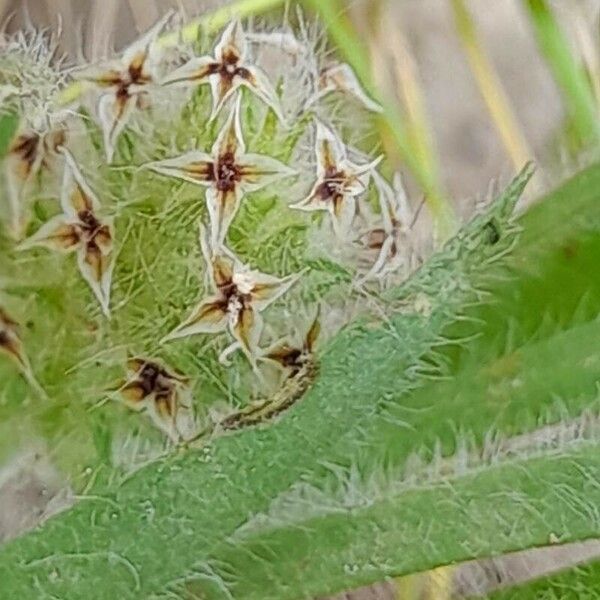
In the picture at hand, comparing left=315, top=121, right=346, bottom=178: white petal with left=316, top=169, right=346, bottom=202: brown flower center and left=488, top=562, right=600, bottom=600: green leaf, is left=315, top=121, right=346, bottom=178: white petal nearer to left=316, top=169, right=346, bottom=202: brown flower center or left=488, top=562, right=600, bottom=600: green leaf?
left=316, top=169, right=346, bottom=202: brown flower center

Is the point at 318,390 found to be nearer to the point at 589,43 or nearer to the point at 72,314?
the point at 72,314

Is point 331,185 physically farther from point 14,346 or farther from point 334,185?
point 14,346

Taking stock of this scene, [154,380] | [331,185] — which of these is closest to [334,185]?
[331,185]

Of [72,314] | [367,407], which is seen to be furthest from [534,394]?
[72,314]

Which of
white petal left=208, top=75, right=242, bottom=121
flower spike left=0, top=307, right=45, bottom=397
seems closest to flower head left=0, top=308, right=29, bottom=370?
flower spike left=0, top=307, right=45, bottom=397

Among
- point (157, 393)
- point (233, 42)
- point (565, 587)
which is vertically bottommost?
point (565, 587)

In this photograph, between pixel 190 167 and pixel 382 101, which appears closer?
pixel 190 167

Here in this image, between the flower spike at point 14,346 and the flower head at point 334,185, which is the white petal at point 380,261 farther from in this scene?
the flower spike at point 14,346
